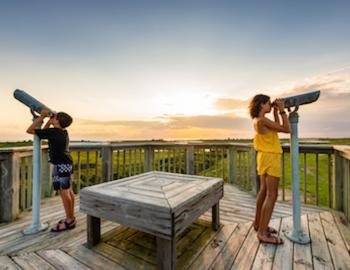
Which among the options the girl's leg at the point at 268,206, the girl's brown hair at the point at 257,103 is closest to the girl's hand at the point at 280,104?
the girl's brown hair at the point at 257,103

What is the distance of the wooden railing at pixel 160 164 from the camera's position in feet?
8.32

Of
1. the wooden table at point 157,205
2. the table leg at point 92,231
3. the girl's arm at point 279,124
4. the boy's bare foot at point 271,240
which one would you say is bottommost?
the boy's bare foot at point 271,240

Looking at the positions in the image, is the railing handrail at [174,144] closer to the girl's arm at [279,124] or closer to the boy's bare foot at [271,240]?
the girl's arm at [279,124]

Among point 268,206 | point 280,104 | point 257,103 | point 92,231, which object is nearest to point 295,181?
point 268,206

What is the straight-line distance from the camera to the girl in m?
1.80

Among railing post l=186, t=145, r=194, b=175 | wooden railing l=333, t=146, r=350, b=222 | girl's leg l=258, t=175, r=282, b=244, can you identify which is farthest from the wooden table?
railing post l=186, t=145, r=194, b=175

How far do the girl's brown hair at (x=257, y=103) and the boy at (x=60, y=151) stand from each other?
7.24 ft

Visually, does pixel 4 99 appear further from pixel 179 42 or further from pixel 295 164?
pixel 295 164

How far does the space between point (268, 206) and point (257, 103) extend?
1.07m

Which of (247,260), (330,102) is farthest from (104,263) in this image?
(330,102)

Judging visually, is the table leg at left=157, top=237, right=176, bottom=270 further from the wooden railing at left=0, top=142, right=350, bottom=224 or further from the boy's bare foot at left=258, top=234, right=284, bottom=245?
the wooden railing at left=0, top=142, right=350, bottom=224

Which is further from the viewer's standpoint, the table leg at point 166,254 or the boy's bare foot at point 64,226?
the boy's bare foot at point 64,226

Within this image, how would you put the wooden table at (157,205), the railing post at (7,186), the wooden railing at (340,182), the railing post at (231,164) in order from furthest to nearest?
the railing post at (231,164)
the wooden railing at (340,182)
the railing post at (7,186)
the wooden table at (157,205)

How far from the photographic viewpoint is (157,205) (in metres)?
1.32
